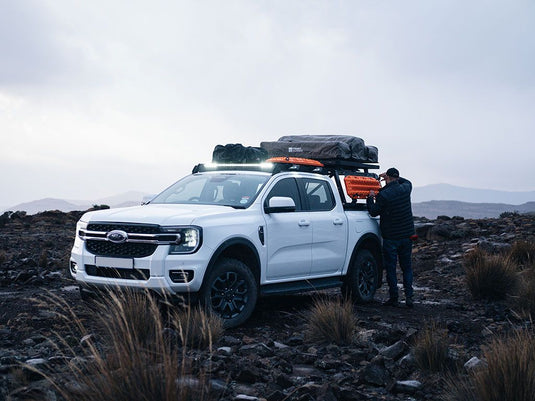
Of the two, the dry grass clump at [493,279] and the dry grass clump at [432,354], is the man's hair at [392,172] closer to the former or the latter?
the dry grass clump at [493,279]

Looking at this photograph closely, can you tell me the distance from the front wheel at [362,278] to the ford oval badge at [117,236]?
4230mm

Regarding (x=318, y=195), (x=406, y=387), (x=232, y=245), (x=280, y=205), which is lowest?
(x=406, y=387)

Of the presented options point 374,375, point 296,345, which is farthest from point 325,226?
point 374,375

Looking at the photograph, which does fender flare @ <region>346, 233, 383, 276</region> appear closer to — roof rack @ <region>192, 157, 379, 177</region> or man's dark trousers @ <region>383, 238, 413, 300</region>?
man's dark trousers @ <region>383, 238, 413, 300</region>

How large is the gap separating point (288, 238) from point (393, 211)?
9.65 feet

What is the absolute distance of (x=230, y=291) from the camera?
27.1ft

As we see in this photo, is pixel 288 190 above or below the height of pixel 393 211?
above

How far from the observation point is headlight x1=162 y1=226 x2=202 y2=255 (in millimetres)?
7703

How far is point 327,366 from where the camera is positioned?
6621mm

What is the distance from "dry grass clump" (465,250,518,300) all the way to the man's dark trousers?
1.80 metres

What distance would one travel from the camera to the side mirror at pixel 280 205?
874cm

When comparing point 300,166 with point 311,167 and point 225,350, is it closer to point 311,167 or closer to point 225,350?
point 311,167

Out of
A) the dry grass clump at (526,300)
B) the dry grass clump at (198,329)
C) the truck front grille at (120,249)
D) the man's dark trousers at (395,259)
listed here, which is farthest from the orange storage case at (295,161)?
the dry grass clump at (526,300)

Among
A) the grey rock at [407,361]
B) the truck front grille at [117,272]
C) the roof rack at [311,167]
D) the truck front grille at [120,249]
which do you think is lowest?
the grey rock at [407,361]
